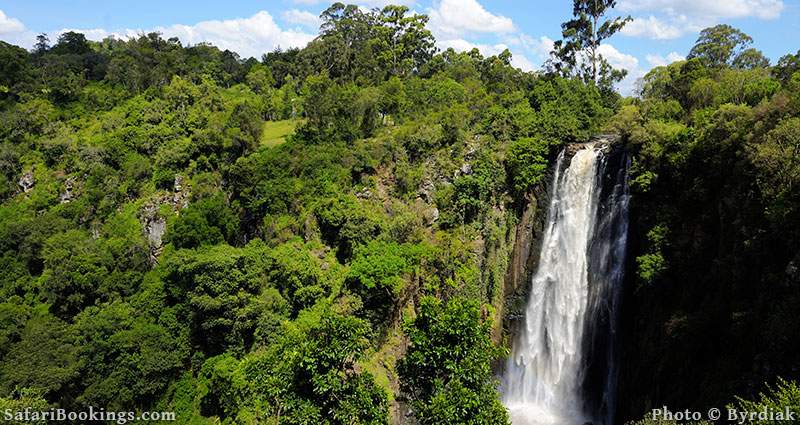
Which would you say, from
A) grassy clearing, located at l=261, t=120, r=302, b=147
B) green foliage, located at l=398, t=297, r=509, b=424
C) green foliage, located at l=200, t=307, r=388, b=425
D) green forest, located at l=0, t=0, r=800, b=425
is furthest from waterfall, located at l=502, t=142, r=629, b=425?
grassy clearing, located at l=261, t=120, r=302, b=147

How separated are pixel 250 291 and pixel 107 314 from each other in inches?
340

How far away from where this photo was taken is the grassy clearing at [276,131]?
3918 centimetres

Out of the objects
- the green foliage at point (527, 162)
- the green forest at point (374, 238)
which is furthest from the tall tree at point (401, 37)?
the green foliage at point (527, 162)

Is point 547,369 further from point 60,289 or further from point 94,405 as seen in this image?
point 60,289

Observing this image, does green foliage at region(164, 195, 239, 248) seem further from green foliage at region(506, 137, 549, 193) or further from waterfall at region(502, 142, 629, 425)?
waterfall at region(502, 142, 629, 425)

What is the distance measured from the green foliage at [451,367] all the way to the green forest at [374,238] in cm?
7

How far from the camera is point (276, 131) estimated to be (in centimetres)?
4338

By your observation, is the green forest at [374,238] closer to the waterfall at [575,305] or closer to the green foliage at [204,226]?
the green foliage at [204,226]

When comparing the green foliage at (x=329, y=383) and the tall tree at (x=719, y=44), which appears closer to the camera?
the green foliage at (x=329, y=383)

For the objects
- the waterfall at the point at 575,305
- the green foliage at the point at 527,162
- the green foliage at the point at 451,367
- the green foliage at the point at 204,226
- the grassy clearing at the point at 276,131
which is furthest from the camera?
the grassy clearing at the point at 276,131

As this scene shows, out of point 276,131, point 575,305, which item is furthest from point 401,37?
point 575,305

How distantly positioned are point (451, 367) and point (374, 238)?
1568 centimetres

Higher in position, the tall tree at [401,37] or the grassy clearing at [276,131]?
the tall tree at [401,37]

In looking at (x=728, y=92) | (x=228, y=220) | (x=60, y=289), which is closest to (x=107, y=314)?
(x=60, y=289)
